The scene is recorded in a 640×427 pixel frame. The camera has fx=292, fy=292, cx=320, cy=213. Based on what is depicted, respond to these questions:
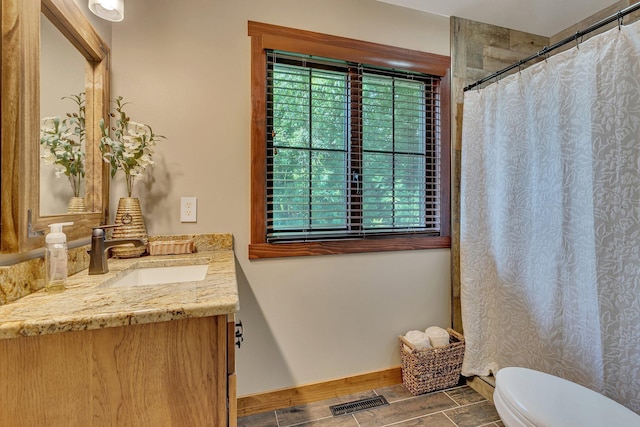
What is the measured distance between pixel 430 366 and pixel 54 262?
1884mm

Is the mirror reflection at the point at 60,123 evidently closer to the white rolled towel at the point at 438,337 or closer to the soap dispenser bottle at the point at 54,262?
the soap dispenser bottle at the point at 54,262

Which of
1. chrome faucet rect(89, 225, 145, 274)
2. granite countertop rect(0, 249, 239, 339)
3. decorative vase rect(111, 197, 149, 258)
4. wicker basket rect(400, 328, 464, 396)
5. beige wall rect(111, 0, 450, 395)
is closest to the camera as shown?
granite countertop rect(0, 249, 239, 339)

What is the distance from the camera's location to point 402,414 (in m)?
1.59

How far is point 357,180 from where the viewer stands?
181 cm

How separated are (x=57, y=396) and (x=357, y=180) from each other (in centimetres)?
155

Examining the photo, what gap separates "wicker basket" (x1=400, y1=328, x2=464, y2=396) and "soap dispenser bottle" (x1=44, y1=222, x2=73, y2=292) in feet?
5.63

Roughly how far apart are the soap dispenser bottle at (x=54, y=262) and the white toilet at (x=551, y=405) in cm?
160

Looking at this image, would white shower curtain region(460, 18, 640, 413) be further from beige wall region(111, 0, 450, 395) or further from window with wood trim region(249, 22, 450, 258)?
beige wall region(111, 0, 450, 395)

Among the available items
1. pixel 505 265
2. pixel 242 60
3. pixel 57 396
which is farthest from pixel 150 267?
pixel 505 265

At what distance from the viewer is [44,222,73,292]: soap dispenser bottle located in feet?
2.80

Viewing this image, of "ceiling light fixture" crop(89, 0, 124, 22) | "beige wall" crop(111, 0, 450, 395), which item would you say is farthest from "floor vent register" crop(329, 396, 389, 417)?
"ceiling light fixture" crop(89, 0, 124, 22)

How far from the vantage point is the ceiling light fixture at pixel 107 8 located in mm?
1141

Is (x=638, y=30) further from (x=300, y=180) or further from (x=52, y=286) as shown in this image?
(x=52, y=286)

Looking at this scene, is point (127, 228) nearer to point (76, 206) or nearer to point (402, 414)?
point (76, 206)
